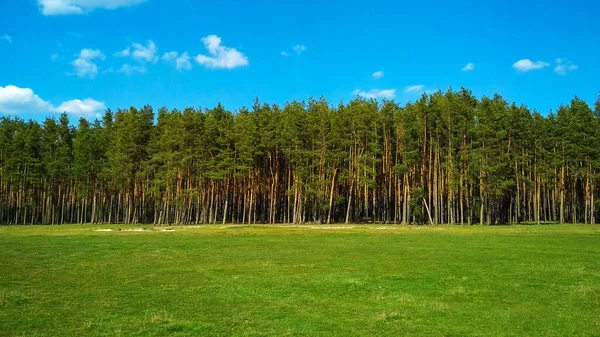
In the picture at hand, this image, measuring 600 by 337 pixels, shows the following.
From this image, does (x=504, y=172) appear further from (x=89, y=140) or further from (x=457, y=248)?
(x=89, y=140)

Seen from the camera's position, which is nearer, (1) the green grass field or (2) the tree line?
(1) the green grass field

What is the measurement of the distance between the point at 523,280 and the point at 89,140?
286 ft

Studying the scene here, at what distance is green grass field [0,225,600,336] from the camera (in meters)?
12.2

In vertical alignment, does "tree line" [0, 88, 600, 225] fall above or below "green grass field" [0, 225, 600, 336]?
above

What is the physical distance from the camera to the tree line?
7225cm

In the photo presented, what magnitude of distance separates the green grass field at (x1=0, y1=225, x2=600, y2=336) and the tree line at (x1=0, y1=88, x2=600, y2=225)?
45.0 m

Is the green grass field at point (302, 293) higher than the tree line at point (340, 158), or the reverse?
the tree line at point (340, 158)

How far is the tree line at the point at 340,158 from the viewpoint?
7225 centimetres

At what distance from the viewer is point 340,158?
3157 inches

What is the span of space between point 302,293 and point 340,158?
6431 centimetres

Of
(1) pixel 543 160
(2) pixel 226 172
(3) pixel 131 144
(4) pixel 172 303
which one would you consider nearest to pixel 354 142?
(2) pixel 226 172

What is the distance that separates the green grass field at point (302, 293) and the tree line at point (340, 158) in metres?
45.0

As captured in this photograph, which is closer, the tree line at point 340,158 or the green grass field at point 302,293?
the green grass field at point 302,293

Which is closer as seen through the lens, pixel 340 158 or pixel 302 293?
pixel 302 293
